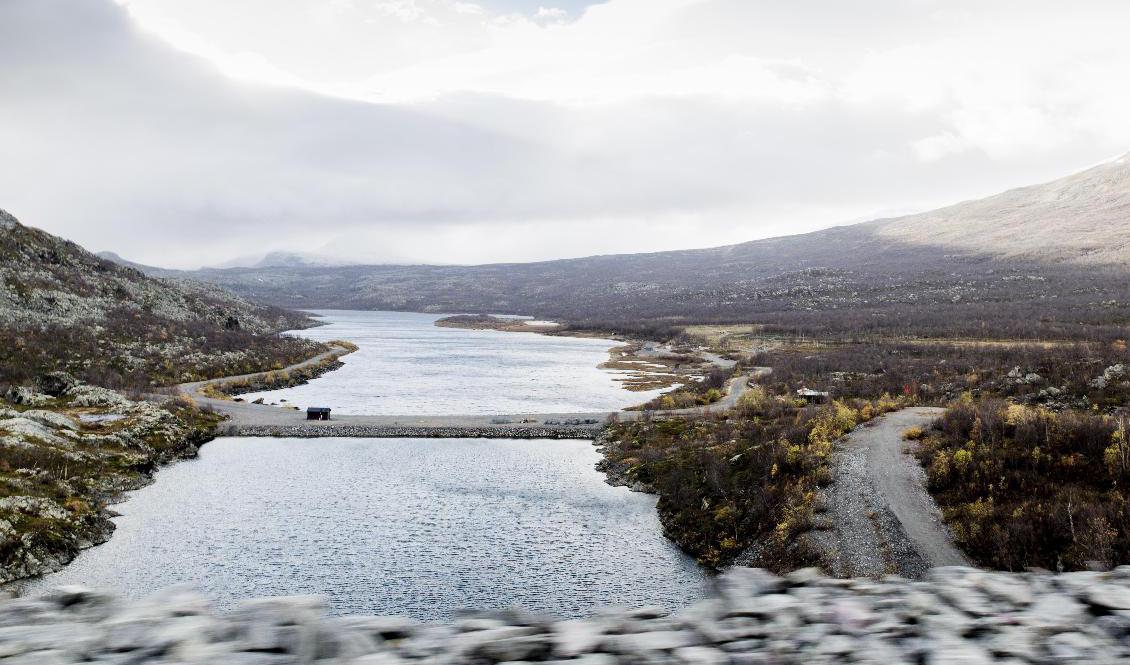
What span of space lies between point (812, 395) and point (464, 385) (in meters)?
52.6

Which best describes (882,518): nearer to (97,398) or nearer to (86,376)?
(97,398)

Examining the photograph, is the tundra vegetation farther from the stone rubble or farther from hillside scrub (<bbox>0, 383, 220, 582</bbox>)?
the stone rubble

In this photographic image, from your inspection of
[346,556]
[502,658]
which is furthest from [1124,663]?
[346,556]

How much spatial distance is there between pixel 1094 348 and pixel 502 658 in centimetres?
9929

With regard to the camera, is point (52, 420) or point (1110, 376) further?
point (52, 420)

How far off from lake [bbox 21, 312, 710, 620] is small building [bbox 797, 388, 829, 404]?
25.0 meters

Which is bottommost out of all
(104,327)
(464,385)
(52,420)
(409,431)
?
(409,431)

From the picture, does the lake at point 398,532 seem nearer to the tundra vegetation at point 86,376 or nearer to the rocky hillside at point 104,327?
the tundra vegetation at point 86,376

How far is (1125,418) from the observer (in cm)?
3338

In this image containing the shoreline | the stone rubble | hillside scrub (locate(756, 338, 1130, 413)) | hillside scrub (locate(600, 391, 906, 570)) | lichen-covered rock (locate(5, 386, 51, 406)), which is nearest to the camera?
the stone rubble

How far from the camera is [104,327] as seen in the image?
9875cm

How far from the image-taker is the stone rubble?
260 inches

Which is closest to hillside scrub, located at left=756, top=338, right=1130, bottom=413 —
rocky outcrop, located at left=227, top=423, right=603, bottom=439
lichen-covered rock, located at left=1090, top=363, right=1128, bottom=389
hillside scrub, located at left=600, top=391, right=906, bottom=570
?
lichen-covered rock, located at left=1090, top=363, right=1128, bottom=389

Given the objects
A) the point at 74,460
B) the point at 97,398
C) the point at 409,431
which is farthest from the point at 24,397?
the point at 409,431
